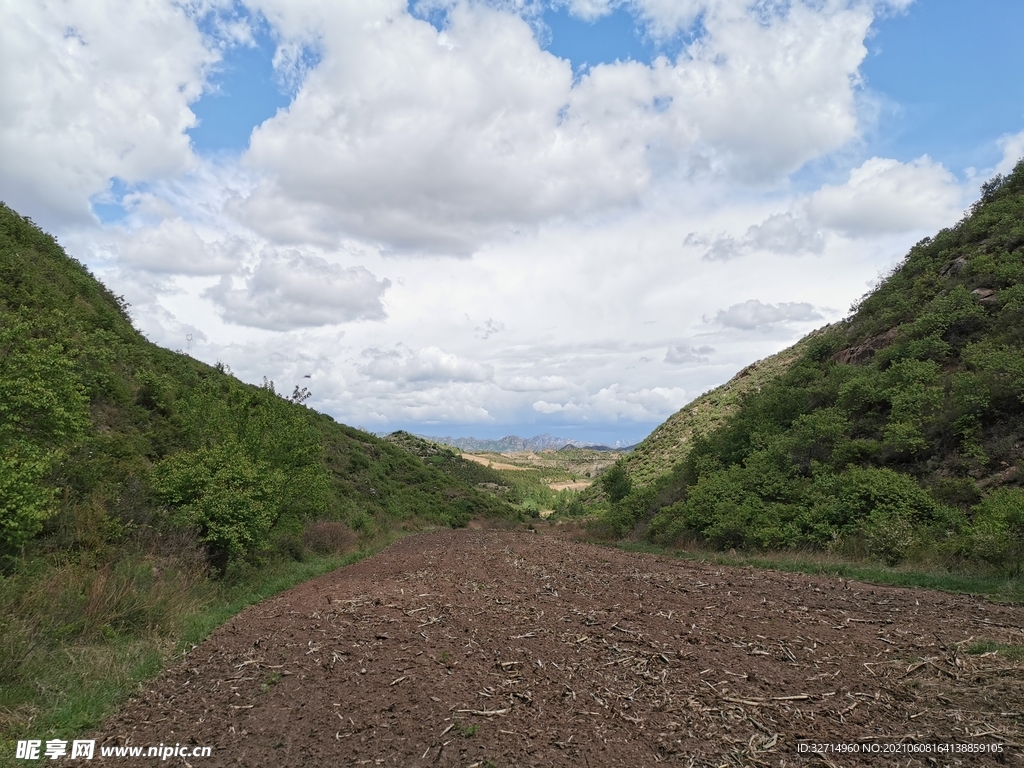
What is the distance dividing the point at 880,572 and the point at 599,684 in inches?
403

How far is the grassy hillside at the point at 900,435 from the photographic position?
1575cm

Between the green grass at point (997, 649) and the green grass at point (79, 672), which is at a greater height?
the green grass at point (997, 649)

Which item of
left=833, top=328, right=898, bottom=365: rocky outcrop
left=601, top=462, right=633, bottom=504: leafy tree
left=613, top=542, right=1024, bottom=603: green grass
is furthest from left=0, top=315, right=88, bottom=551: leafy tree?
left=601, top=462, right=633, bottom=504: leafy tree

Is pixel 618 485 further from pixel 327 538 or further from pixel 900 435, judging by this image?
pixel 900 435

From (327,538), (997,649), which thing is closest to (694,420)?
(327,538)

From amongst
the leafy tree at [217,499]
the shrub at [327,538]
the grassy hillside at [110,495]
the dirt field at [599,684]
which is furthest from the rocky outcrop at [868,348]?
the leafy tree at [217,499]

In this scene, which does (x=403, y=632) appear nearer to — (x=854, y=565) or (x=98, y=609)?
(x=98, y=609)

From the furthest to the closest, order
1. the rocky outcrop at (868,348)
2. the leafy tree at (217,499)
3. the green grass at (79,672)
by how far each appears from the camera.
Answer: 1. the rocky outcrop at (868,348)
2. the leafy tree at (217,499)
3. the green grass at (79,672)

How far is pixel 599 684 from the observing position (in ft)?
21.1

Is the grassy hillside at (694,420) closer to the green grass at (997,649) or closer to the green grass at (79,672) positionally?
the green grass at (997,649)

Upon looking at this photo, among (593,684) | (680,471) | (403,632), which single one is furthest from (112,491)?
(680,471)

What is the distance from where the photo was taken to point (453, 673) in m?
6.92

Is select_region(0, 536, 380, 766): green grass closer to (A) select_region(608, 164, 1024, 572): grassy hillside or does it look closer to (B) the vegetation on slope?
(A) select_region(608, 164, 1024, 572): grassy hillside

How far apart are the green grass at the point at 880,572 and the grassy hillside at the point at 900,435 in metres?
0.78
